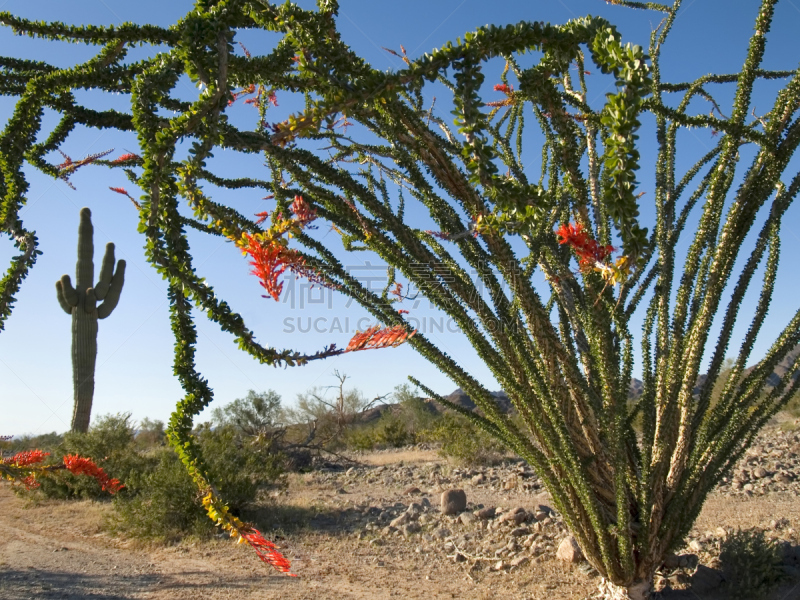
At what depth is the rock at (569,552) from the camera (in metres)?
3.99

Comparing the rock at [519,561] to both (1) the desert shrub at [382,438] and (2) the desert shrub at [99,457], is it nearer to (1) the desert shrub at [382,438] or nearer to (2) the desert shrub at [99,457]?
(2) the desert shrub at [99,457]

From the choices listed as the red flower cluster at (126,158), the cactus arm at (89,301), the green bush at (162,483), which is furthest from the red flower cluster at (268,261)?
the cactus arm at (89,301)

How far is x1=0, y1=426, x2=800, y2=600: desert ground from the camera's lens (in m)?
3.89

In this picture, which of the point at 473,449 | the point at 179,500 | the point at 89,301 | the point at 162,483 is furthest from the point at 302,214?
the point at 89,301

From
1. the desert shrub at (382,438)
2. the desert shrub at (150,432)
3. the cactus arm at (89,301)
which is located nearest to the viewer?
the cactus arm at (89,301)

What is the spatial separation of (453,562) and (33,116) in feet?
14.0

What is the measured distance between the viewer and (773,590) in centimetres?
336

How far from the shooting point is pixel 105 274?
1252cm

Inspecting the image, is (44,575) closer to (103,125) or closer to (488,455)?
(103,125)

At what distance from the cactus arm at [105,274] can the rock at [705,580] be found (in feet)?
→ 41.0

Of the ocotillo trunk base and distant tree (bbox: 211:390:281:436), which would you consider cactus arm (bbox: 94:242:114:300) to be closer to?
distant tree (bbox: 211:390:281:436)

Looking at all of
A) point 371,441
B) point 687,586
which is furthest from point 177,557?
point 371,441

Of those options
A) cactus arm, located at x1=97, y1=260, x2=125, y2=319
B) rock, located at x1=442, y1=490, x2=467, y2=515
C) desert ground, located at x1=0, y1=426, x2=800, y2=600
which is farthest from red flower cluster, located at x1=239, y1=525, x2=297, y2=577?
cactus arm, located at x1=97, y1=260, x2=125, y2=319

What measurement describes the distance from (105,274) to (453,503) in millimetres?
10052
